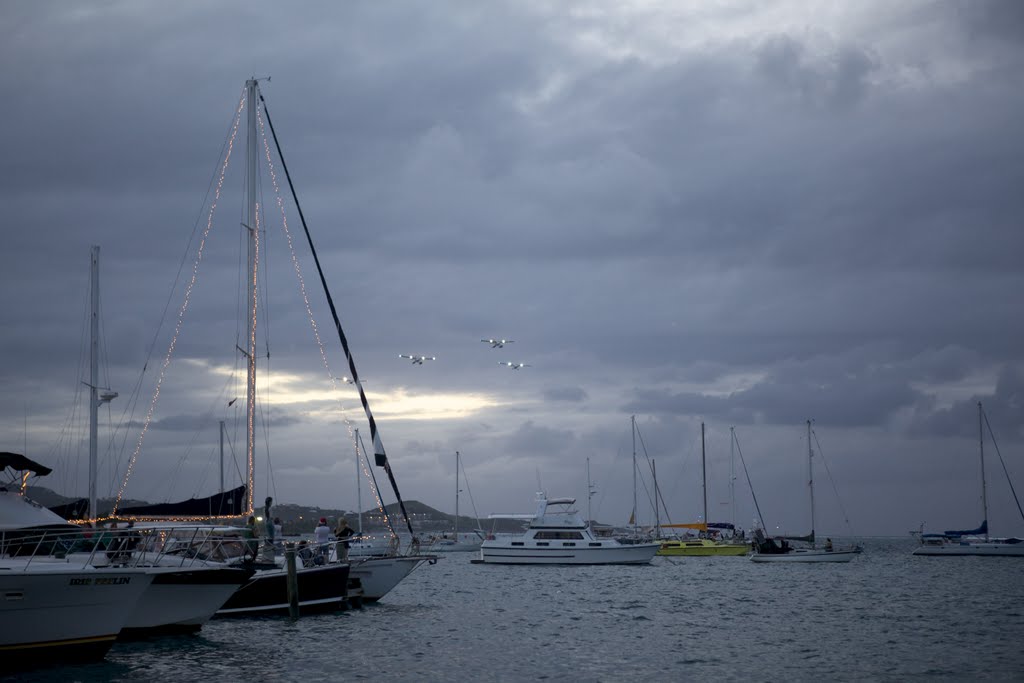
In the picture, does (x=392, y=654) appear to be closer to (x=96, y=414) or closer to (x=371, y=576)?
(x=371, y=576)

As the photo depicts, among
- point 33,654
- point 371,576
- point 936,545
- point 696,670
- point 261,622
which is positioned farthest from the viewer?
point 936,545

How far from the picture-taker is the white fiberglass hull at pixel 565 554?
77.9 metres

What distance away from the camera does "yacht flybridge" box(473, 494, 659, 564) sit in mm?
77875

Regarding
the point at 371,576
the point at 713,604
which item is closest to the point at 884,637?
the point at 713,604

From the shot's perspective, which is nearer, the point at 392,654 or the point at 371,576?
the point at 392,654

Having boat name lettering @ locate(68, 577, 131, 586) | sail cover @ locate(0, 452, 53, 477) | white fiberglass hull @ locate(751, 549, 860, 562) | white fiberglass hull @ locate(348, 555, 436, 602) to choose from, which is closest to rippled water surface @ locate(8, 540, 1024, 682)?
white fiberglass hull @ locate(348, 555, 436, 602)

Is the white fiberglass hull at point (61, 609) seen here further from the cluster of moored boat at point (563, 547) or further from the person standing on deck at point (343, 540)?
the cluster of moored boat at point (563, 547)

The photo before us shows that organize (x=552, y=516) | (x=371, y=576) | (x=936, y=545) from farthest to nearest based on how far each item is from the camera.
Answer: (x=936, y=545) → (x=552, y=516) → (x=371, y=576)

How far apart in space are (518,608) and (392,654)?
55.7ft

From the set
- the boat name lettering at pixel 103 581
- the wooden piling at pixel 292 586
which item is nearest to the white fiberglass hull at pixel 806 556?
the wooden piling at pixel 292 586

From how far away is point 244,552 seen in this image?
31969mm

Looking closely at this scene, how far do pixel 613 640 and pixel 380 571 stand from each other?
33.2 feet

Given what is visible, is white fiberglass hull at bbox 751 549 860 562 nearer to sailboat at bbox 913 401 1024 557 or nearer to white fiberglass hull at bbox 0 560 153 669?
sailboat at bbox 913 401 1024 557

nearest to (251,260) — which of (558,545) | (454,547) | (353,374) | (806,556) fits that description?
(353,374)
